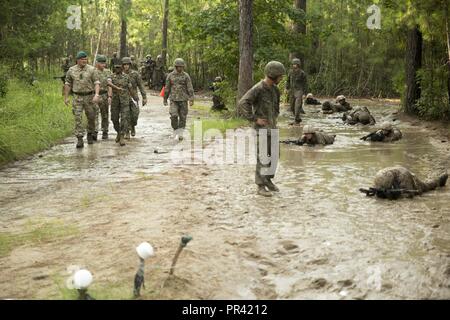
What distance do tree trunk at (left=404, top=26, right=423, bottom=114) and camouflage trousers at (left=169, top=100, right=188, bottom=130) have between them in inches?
308

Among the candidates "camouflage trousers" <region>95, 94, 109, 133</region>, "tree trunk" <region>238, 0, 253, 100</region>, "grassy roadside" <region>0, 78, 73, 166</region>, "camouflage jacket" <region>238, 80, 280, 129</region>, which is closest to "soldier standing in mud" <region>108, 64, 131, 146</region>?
"camouflage trousers" <region>95, 94, 109, 133</region>

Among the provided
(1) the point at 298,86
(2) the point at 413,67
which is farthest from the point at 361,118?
(2) the point at 413,67

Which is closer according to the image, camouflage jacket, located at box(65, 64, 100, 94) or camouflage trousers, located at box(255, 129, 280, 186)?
camouflage trousers, located at box(255, 129, 280, 186)

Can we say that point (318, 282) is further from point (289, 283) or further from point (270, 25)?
point (270, 25)

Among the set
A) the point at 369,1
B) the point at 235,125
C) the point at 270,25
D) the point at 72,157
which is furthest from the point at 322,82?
the point at 72,157

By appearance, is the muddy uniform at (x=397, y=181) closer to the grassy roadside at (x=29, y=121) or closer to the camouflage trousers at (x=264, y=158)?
the camouflage trousers at (x=264, y=158)

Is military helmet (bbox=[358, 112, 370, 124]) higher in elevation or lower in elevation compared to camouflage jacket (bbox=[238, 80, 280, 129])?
lower

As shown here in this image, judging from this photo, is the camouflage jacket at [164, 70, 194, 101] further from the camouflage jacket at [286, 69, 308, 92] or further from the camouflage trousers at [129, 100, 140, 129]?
the camouflage jacket at [286, 69, 308, 92]

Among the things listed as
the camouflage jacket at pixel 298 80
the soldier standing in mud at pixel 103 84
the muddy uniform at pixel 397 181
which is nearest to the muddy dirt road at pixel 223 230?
the muddy uniform at pixel 397 181

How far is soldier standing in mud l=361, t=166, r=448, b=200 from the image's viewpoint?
767cm

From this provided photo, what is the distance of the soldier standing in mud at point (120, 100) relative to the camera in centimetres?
1336

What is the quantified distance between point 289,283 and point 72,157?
7.72 metres

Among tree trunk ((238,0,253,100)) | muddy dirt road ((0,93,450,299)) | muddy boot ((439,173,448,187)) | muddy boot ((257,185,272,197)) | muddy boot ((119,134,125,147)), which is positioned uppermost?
tree trunk ((238,0,253,100))

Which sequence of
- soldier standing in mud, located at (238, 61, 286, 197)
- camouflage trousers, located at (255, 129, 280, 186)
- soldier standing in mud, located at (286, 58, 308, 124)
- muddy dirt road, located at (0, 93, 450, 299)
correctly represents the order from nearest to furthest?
muddy dirt road, located at (0, 93, 450, 299) → soldier standing in mud, located at (238, 61, 286, 197) → camouflage trousers, located at (255, 129, 280, 186) → soldier standing in mud, located at (286, 58, 308, 124)
